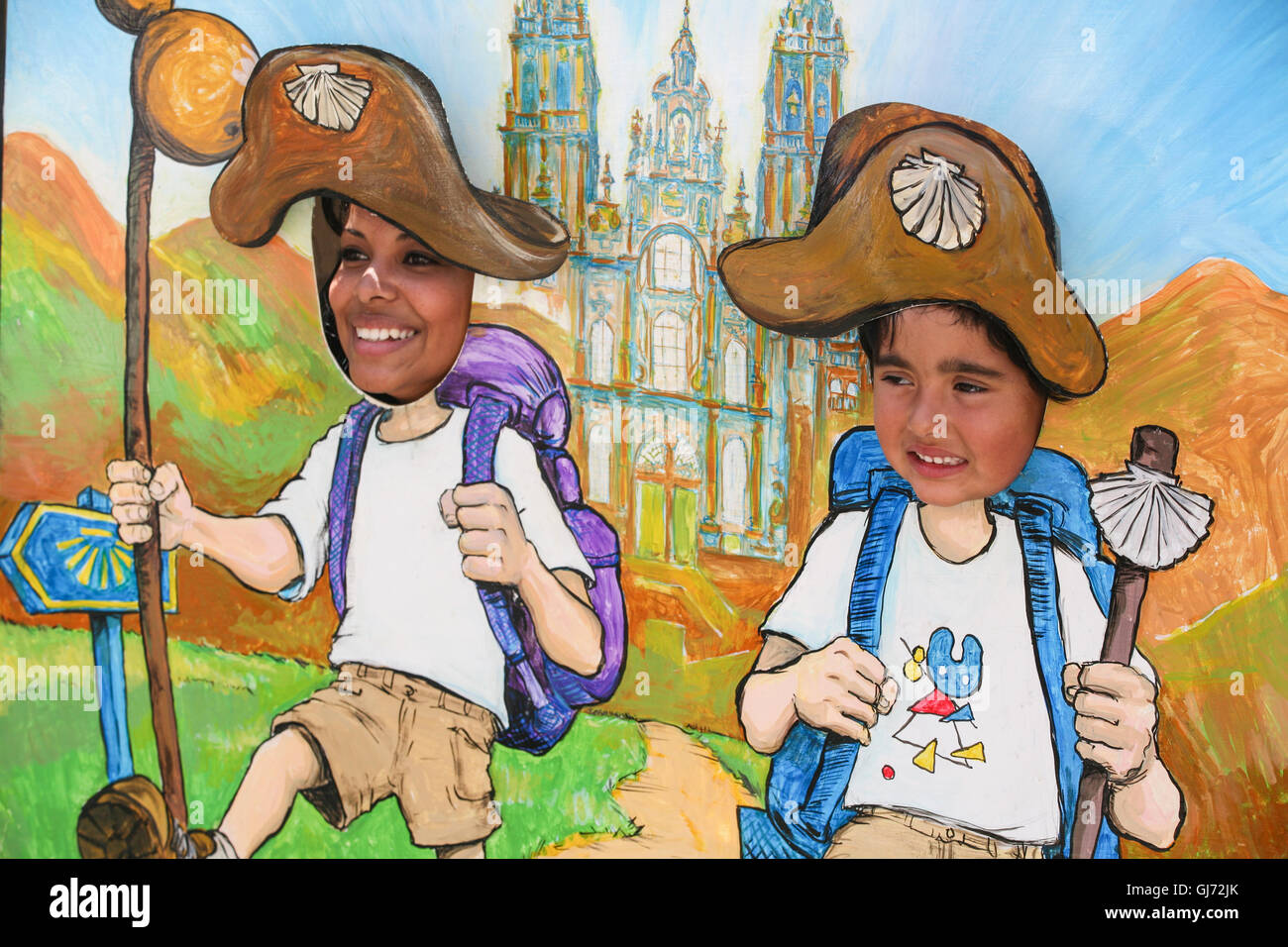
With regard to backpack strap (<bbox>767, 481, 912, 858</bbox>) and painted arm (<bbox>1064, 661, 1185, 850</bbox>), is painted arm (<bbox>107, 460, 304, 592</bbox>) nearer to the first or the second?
backpack strap (<bbox>767, 481, 912, 858</bbox>)

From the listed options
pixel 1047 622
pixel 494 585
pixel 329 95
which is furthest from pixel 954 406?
pixel 329 95

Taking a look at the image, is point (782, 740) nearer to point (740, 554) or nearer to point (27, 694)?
point (740, 554)

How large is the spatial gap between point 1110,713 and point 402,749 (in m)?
2.16

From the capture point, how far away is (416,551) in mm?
3055

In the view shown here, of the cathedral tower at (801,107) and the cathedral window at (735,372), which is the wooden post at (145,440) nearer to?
the cathedral window at (735,372)

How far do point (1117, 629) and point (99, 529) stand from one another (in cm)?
314

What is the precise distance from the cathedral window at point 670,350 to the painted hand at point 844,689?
37.9 inches

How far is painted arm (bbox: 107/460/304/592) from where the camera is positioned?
307cm

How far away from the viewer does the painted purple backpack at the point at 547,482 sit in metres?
3.04

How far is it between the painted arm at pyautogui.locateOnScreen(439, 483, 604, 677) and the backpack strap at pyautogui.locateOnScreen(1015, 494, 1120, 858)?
1.32m

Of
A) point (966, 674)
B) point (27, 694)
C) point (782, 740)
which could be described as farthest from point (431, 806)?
point (966, 674)

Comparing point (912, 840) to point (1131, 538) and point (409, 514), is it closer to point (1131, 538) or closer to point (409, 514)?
point (1131, 538)

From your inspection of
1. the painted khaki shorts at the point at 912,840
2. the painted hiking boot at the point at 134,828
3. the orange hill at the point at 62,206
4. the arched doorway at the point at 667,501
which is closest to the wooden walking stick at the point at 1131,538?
the painted khaki shorts at the point at 912,840

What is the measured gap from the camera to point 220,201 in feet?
10.0
